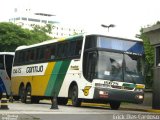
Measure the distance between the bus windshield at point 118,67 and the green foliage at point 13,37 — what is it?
4143cm

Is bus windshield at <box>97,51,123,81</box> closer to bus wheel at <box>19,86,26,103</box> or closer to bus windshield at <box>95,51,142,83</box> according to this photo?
bus windshield at <box>95,51,142,83</box>

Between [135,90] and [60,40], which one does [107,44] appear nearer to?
[135,90]

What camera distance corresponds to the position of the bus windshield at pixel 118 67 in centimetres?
2156

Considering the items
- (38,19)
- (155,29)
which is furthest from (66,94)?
(38,19)

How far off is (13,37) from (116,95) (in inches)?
1749

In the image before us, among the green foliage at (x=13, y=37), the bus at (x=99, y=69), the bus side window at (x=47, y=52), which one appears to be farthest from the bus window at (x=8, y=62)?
the green foliage at (x=13, y=37)

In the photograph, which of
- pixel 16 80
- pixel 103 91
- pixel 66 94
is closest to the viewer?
pixel 103 91

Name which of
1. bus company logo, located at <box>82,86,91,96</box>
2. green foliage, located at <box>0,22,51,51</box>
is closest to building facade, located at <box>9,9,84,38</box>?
green foliage, located at <box>0,22,51,51</box>

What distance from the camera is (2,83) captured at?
113ft

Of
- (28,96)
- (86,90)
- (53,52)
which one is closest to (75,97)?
(86,90)

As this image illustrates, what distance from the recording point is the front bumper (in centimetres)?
2152

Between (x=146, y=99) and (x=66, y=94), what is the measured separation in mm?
6360

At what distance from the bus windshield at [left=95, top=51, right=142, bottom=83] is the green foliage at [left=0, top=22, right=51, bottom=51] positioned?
136 ft

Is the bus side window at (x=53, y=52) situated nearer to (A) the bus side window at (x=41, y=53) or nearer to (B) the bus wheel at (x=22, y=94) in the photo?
(A) the bus side window at (x=41, y=53)
